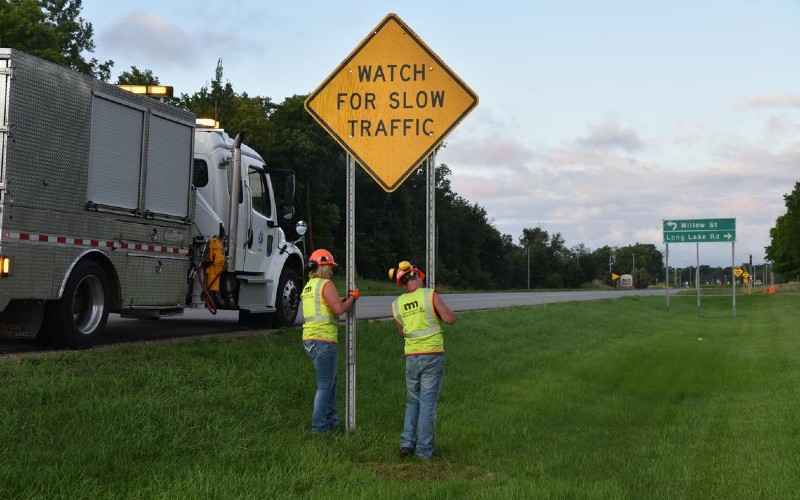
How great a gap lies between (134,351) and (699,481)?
6.44 metres

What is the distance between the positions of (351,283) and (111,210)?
4639 millimetres

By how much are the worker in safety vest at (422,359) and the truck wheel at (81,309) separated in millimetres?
4889

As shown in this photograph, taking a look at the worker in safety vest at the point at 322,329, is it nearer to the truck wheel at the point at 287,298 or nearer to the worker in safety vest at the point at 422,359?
the worker in safety vest at the point at 422,359

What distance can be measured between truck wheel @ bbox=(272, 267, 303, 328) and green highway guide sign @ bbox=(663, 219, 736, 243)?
1118 inches

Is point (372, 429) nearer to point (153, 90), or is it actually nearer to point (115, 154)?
point (115, 154)

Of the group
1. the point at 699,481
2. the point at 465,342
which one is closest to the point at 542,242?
the point at 465,342

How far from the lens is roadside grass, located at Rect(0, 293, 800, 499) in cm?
602

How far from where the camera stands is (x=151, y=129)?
11.9 metres

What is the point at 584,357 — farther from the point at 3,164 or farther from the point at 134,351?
the point at 3,164

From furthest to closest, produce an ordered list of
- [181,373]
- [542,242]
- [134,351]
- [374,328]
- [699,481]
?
[542,242] → [374,328] → [134,351] → [181,373] → [699,481]

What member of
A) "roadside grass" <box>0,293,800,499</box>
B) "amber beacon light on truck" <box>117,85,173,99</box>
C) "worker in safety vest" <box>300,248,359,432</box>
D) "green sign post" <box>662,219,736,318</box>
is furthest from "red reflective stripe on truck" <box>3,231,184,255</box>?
"green sign post" <box>662,219,736,318</box>

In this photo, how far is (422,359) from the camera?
718 centimetres

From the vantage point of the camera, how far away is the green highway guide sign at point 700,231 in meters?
40.0

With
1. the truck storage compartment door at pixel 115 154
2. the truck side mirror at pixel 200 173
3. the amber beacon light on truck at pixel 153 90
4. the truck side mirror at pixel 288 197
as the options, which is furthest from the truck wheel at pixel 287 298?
the truck storage compartment door at pixel 115 154
